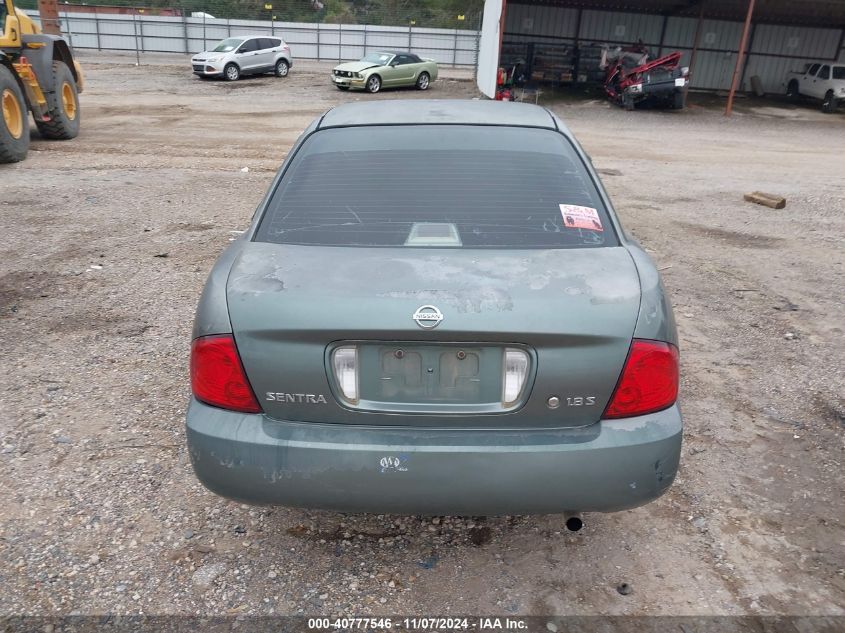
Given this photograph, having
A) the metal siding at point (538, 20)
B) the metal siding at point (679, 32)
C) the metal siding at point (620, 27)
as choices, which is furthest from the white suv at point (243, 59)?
the metal siding at point (679, 32)

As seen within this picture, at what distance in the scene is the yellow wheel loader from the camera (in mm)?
10062

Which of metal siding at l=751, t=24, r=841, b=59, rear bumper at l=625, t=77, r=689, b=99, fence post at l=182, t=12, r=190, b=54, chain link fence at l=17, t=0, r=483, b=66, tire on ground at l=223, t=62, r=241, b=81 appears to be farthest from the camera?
fence post at l=182, t=12, r=190, b=54

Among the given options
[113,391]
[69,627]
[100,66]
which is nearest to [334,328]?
[69,627]

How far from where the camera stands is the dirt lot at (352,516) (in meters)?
2.49

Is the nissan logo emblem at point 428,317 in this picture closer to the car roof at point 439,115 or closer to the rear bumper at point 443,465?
the rear bumper at point 443,465

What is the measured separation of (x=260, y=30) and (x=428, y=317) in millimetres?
39603

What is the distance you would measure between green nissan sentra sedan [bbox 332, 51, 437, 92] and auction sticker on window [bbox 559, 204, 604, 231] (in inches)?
882

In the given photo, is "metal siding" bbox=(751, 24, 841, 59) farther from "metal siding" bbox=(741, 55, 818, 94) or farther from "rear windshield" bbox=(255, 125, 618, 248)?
"rear windshield" bbox=(255, 125, 618, 248)

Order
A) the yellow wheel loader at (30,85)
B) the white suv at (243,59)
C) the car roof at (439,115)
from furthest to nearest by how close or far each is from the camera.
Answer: the white suv at (243,59) < the yellow wheel loader at (30,85) < the car roof at (439,115)

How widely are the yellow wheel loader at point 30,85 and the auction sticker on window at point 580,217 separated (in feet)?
Answer: 33.0

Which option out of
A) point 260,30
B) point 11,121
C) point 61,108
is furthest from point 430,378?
point 260,30

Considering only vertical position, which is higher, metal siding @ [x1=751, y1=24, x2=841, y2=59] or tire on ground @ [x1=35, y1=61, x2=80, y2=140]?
metal siding @ [x1=751, y1=24, x2=841, y2=59]

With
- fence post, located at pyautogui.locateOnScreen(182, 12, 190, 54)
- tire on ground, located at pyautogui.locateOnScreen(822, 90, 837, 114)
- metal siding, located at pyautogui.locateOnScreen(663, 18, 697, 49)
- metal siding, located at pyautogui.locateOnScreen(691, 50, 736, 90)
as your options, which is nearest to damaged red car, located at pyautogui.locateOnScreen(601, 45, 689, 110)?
metal siding, located at pyautogui.locateOnScreen(663, 18, 697, 49)

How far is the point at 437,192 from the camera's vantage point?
2.81 m
